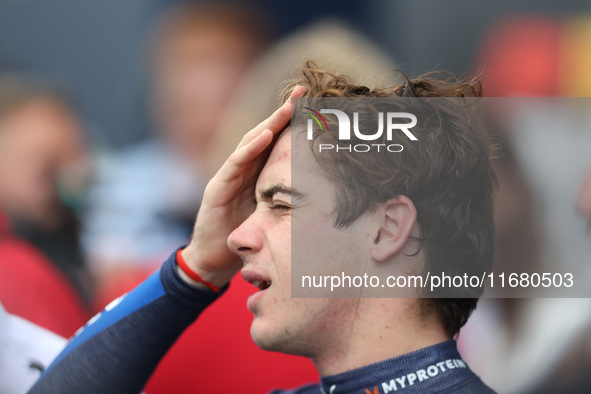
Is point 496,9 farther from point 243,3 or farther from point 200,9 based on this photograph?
point 200,9

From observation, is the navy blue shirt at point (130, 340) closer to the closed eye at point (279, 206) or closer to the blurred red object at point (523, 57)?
the closed eye at point (279, 206)

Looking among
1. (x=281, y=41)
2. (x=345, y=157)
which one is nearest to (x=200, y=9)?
(x=281, y=41)

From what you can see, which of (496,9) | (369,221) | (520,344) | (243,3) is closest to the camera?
(369,221)

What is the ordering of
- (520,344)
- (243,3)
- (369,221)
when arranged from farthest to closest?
1. (243,3)
2. (520,344)
3. (369,221)

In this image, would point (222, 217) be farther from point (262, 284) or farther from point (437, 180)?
point (437, 180)

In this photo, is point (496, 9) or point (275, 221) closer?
point (275, 221)

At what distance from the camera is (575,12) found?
2.03m

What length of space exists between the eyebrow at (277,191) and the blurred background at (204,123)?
0.77 meters

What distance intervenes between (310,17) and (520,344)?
169cm

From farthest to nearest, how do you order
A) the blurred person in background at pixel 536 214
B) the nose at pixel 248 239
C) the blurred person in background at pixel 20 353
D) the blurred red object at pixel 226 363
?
the blurred person in background at pixel 536 214
the blurred red object at pixel 226 363
the blurred person in background at pixel 20 353
the nose at pixel 248 239

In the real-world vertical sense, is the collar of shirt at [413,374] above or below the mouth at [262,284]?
below

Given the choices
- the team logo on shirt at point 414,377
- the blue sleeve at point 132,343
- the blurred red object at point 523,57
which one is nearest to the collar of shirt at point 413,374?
the team logo on shirt at point 414,377

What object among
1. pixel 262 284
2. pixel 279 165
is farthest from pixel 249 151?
pixel 262 284

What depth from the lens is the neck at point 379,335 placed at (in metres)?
0.96
